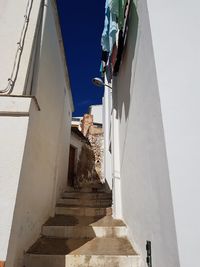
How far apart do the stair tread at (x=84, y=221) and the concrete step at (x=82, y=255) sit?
0.59 m

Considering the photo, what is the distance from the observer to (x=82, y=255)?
91.7 inches

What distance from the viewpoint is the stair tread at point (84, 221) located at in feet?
10.8

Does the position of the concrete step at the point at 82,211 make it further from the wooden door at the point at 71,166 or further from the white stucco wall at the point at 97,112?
the white stucco wall at the point at 97,112

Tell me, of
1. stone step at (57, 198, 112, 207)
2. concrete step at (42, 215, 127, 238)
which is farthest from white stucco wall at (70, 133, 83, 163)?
concrete step at (42, 215, 127, 238)

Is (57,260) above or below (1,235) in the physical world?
below

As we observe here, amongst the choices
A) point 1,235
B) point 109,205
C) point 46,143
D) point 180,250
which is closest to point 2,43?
point 46,143

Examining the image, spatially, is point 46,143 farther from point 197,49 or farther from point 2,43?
point 197,49

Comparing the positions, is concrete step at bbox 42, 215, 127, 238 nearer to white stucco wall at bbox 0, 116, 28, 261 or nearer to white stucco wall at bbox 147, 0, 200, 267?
white stucco wall at bbox 0, 116, 28, 261

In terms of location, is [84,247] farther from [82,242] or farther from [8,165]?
[8,165]

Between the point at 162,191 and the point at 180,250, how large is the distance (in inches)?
16.5

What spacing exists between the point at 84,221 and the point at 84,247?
894 millimetres

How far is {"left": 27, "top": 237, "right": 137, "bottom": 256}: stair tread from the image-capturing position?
7.83ft

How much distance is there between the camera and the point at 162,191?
1458mm

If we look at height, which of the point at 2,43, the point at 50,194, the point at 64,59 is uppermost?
the point at 64,59
